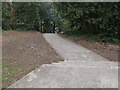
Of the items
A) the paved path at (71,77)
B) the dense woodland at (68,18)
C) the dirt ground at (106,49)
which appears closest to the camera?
the paved path at (71,77)

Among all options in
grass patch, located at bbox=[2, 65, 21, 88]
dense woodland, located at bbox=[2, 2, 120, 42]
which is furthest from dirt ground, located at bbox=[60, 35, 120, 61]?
grass patch, located at bbox=[2, 65, 21, 88]

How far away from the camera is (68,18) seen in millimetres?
10312

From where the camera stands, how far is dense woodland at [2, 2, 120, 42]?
24.9 ft

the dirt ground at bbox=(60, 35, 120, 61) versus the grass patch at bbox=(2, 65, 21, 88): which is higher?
the grass patch at bbox=(2, 65, 21, 88)

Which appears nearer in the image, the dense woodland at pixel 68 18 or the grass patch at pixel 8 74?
the grass patch at pixel 8 74

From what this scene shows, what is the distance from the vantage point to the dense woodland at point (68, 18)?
7598 millimetres

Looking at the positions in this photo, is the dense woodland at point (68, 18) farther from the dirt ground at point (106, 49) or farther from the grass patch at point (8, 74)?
the grass patch at point (8, 74)

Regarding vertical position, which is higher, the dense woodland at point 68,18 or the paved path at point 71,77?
the dense woodland at point 68,18

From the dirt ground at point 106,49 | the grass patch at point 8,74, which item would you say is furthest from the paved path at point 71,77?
the dirt ground at point 106,49

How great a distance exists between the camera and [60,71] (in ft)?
10.8

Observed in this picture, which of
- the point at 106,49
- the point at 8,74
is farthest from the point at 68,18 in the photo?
the point at 8,74

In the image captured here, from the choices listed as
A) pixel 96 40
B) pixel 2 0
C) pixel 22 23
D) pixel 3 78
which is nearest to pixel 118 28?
pixel 96 40

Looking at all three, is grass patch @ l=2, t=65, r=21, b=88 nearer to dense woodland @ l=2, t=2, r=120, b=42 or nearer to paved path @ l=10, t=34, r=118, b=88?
paved path @ l=10, t=34, r=118, b=88

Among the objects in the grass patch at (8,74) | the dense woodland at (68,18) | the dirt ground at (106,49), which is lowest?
the dirt ground at (106,49)
